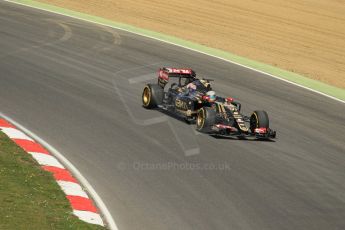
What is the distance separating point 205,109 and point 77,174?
3.81 meters

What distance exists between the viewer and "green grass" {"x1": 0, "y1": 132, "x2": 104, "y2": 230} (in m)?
10.3

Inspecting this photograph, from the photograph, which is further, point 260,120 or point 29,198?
point 260,120

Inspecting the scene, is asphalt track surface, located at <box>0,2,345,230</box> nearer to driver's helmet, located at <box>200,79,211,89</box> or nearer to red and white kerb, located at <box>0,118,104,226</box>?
red and white kerb, located at <box>0,118,104,226</box>

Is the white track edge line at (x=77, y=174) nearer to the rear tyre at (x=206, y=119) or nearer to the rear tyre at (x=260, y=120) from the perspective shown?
the rear tyre at (x=206, y=119)

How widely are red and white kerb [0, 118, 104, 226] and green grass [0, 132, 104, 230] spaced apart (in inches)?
5.5

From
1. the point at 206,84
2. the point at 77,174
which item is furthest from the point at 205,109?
the point at 77,174

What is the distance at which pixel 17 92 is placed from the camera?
18.1 metres

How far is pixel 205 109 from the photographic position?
52.1 feet

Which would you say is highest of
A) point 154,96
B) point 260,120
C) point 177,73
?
point 177,73

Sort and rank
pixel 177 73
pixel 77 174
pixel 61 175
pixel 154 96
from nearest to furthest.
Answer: pixel 61 175 → pixel 77 174 → pixel 154 96 → pixel 177 73

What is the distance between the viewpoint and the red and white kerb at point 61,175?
441 inches

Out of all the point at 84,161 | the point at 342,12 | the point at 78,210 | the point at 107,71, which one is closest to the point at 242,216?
the point at 78,210

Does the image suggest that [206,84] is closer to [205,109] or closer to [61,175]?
[205,109]

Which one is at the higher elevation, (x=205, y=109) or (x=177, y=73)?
(x=177, y=73)
